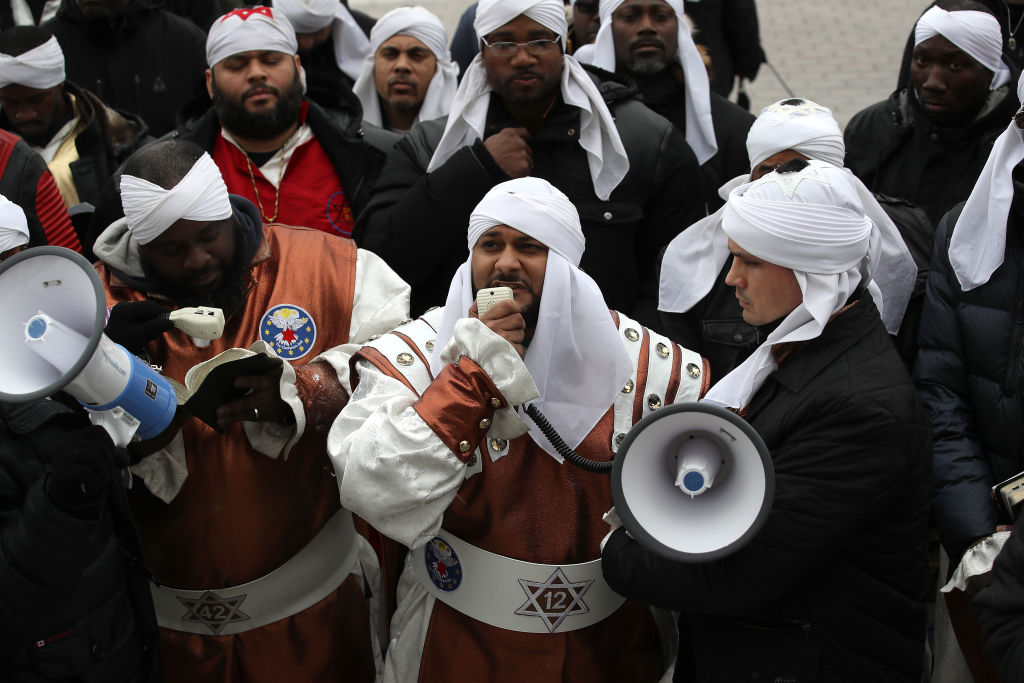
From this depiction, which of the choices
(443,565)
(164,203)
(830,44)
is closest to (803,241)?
(443,565)

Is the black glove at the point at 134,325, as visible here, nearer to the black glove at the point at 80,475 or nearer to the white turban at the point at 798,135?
the black glove at the point at 80,475

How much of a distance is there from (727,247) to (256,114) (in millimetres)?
2158

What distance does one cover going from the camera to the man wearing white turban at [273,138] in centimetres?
474

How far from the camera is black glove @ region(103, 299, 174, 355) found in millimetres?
3213

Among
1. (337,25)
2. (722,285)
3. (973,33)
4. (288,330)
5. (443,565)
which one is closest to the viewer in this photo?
(443,565)

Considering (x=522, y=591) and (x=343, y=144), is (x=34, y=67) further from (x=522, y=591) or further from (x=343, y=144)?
(x=522, y=591)

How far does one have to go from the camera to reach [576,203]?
14.1ft

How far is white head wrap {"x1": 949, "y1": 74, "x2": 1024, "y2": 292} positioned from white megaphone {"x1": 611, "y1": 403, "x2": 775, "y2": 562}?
133 centimetres

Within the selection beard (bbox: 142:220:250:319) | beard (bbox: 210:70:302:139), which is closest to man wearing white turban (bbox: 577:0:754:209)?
beard (bbox: 210:70:302:139)

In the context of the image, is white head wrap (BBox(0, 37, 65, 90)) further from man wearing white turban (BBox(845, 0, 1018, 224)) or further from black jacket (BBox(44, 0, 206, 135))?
man wearing white turban (BBox(845, 0, 1018, 224))

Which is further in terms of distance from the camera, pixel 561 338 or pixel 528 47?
pixel 528 47

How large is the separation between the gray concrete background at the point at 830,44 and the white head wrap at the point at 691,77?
5.82 metres

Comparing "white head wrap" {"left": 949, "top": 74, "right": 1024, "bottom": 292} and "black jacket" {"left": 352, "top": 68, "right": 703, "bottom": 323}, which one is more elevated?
"white head wrap" {"left": 949, "top": 74, "right": 1024, "bottom": 292}

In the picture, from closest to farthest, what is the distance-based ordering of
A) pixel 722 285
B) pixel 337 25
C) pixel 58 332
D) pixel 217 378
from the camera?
1. pixel 58 332
2. pixel 217 378
3. pixel 722 285
4. pixel 337 25
